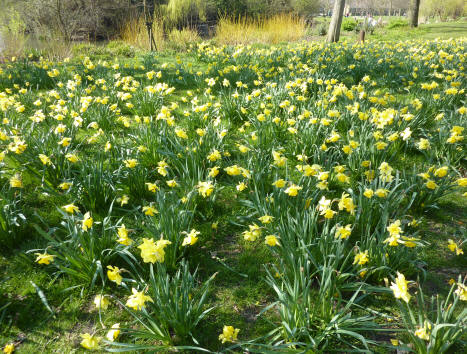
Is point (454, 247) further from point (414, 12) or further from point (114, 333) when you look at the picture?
point (414, 12)

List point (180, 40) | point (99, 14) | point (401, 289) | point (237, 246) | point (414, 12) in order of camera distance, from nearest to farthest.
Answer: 1. point (401, 289)
2. point (237, 246)
3. point (180, 40)
4. point (99, 14)
5. point (414, 12)

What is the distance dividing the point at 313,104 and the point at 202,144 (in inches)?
71.8

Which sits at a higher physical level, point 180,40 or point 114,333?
point 180,40

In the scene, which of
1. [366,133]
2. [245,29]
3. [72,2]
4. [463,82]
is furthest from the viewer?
[72,2]

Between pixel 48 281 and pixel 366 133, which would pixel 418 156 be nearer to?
pixel 366 133

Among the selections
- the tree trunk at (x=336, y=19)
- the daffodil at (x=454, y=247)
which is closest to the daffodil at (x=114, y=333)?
the daffodil at (x=454, y=247)

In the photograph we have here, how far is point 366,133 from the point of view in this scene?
3039 mm

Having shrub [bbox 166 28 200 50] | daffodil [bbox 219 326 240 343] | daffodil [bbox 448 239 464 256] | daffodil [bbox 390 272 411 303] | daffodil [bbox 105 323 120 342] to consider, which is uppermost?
shrub [bbox 166 28 200 50]

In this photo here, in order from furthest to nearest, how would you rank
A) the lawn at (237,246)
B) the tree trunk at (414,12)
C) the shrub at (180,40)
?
the tree trunk at (414,12) → the shrub at (180,40) → the lawn at (237,246)

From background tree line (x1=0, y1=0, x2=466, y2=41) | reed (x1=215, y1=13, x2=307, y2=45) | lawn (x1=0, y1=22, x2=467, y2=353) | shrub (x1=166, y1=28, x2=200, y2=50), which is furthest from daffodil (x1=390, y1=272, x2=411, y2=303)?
reed (x1=215, y1=13, x2=307, y2=45)

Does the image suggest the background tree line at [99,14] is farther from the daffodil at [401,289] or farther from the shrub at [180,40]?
the daffodil at [401,289]

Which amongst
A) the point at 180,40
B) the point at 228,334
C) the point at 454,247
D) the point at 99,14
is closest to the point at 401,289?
the point at 454,247

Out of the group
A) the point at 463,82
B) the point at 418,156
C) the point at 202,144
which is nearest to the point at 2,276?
the point at 202,144

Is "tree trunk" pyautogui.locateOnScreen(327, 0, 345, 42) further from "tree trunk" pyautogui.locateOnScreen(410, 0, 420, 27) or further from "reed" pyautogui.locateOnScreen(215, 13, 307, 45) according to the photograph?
"tree trunk" pyautogui.locateOnScreen(410, 0, 420, 27)
